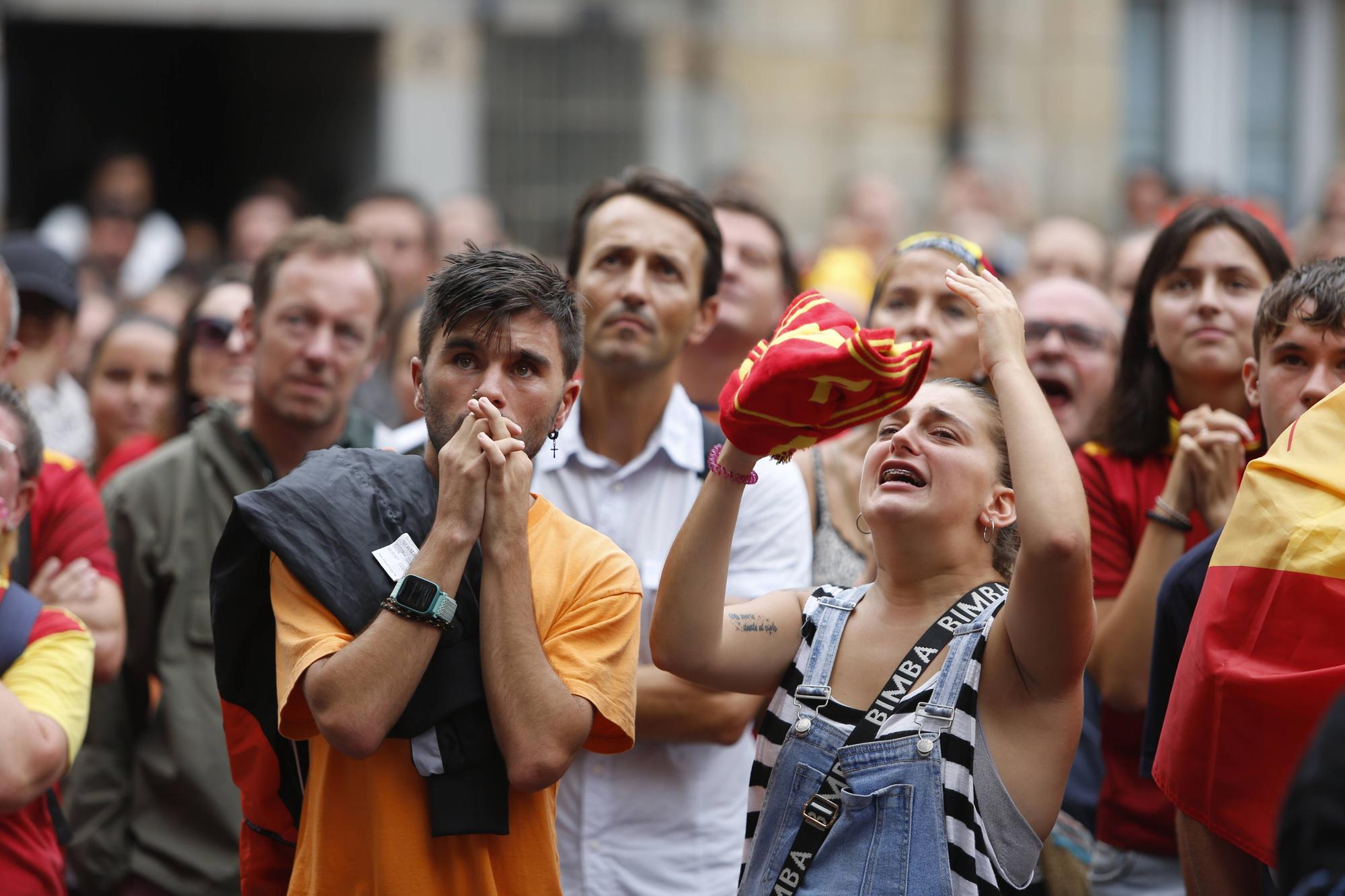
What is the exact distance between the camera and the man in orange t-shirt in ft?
8.91

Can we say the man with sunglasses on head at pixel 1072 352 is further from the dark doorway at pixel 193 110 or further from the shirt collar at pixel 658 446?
the dark doorway at pixel 193 110

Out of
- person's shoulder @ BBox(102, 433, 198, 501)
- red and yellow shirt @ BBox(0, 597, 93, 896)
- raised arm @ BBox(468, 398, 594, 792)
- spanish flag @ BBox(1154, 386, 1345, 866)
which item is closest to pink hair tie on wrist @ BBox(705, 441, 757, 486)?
raised arm @ BBox(468, 398, 594, 792)

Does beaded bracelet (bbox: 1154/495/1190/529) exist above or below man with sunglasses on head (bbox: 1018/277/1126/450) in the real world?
below

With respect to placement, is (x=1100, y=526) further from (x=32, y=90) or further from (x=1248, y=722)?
(x=32, y=90)

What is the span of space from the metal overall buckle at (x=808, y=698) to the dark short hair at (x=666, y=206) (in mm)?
1549

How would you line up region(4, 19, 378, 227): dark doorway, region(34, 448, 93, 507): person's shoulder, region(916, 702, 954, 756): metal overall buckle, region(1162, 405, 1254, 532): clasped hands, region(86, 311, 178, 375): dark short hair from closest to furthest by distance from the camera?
region(916, 702, 954, 756): metal overall buckle
region(1162, 405, 1254, 532): clasped hands
region(34, 448, 93, 507): person's shoulder
region(86, 311, 178, 375): dark short hair
region(4, 19, 378, 227): dark doorway

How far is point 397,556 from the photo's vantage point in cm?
286

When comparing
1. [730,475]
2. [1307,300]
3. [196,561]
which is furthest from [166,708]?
[1307,300]

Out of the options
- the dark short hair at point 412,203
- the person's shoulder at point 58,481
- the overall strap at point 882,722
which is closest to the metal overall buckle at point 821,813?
the overall strap at point 882,722

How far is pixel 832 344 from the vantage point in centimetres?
265

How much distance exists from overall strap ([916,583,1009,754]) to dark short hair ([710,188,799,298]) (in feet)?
8.07

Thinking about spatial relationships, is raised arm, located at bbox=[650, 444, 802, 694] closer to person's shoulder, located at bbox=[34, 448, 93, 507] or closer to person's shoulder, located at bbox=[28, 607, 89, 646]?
person's shoulder, located at bbox=[28, 607, 89, 646]

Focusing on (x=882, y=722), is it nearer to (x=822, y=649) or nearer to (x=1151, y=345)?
(x=822, y=649)

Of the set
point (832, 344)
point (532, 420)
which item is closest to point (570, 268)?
point (532, 420)
